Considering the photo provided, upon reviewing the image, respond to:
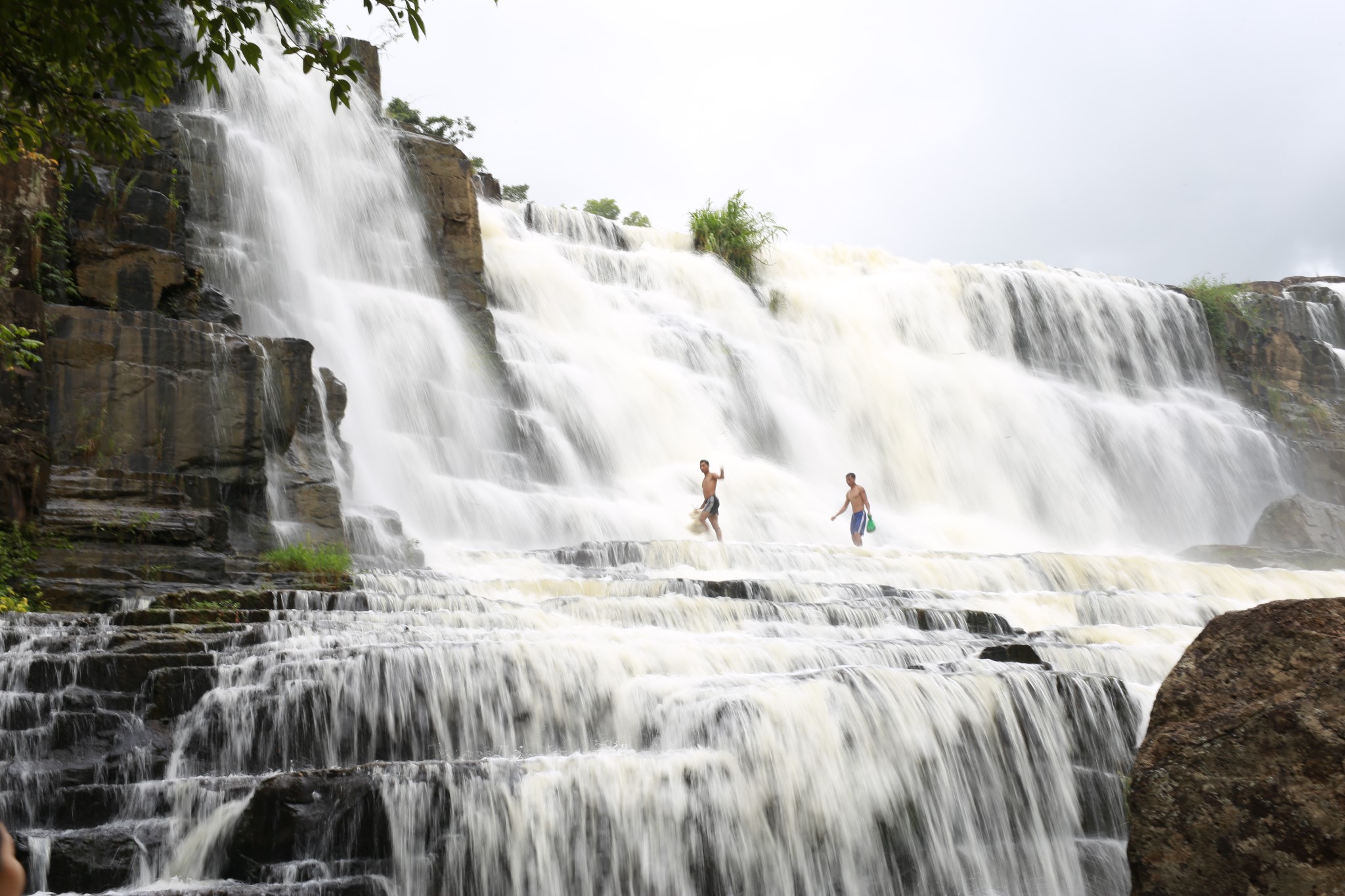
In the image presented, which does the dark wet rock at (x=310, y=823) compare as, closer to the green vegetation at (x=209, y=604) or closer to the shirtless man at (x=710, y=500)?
the green vegetation at (x=209, y=604)

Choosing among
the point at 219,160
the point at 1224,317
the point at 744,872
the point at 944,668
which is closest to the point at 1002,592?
the point at 944,668

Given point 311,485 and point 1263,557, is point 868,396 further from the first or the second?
point 311,485

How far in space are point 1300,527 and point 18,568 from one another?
82.8 ft

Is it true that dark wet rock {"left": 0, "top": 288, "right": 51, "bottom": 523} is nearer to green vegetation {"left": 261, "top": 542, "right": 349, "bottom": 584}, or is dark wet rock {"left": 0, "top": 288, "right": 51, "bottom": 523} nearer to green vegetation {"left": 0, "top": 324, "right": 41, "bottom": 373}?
green vegetation {"left": 0, "top": 324, "right": 41, "bottom": 373}

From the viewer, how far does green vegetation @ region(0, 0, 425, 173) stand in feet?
17.8

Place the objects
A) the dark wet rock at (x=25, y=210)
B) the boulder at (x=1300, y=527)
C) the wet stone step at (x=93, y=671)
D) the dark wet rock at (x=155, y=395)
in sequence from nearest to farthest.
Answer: the wet stone step at (x=93, y=671), the dark wet rock at (x=155, y=395), the dark wet rock at (x=25, y=210), the boulder at (x=1300, y=527)

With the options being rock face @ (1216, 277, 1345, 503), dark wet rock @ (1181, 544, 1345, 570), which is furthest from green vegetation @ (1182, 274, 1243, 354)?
dark wet rock @ (1181, 544, 1345, 570)

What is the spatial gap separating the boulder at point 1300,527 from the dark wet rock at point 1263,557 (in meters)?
1.17

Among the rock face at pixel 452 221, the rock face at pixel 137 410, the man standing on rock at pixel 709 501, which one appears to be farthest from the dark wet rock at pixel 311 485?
the rock face at pixel 452 221

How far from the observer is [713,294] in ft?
81.7

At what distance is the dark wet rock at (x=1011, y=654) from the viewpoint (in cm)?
828

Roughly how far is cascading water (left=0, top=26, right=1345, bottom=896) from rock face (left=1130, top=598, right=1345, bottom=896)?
1.76 metres

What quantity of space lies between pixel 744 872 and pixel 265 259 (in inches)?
535

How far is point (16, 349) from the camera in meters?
9.38
